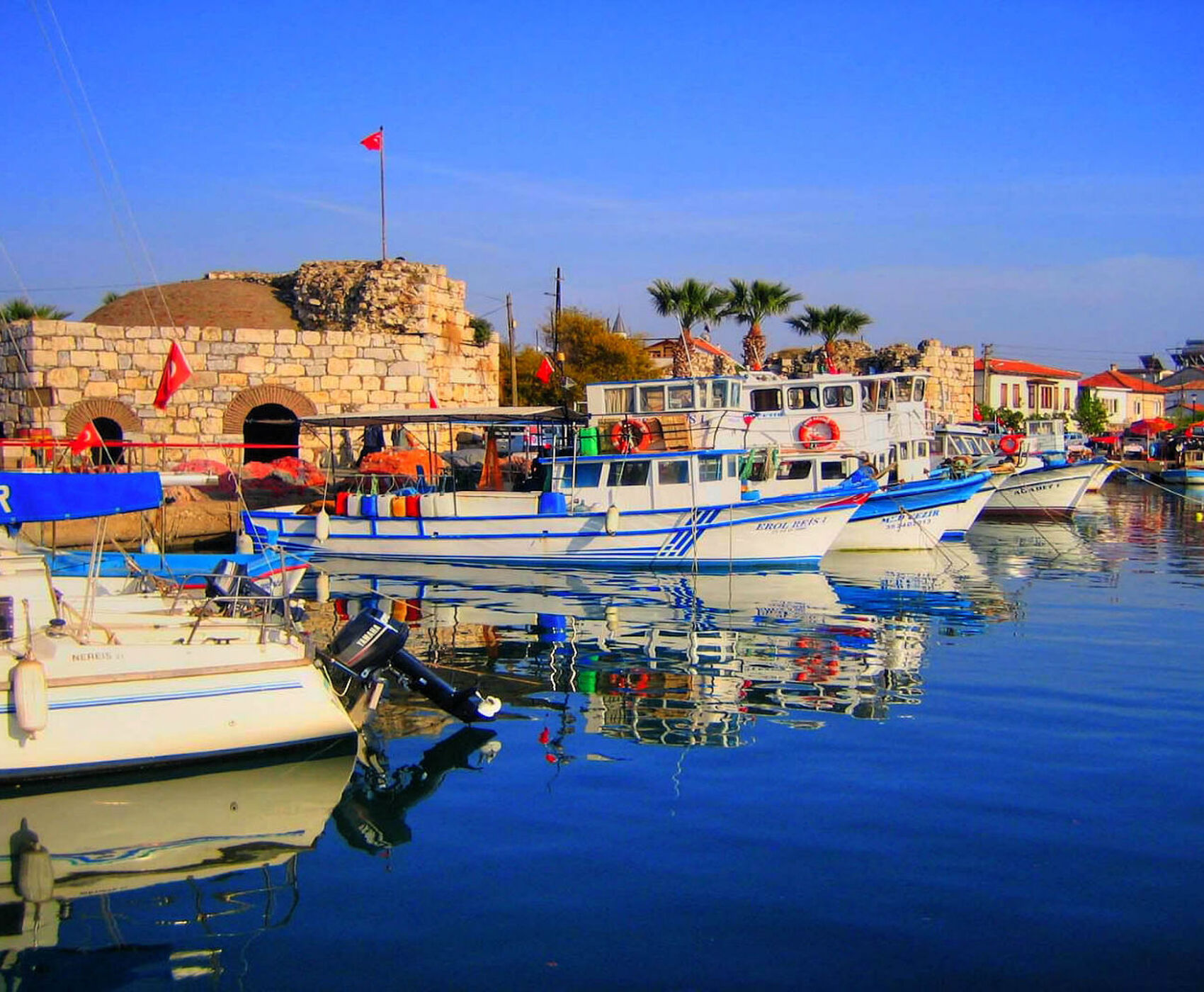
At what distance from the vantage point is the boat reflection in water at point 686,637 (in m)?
10.6

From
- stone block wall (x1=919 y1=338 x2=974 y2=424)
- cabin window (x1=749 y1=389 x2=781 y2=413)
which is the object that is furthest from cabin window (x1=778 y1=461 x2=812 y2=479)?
stone block wall (x1=919 y1=338 x2=974 y2=424)

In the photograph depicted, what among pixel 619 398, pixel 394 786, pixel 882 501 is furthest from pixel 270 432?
pixel 394 786

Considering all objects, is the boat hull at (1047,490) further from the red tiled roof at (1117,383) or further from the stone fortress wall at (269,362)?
the red tiled roof at (1117,383)

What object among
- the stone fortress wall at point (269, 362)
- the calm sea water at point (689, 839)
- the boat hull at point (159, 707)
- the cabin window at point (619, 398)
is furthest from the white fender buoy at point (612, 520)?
the boat hull at point (159, 707)

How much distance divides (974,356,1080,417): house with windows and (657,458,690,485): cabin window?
46588 millimetres

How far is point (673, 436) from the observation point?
22406 mm

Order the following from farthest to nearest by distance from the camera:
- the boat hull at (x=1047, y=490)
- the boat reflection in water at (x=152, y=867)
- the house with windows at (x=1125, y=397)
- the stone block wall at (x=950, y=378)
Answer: the house with windows at (x=1125, y=397) → the stone block wall at (x=950, y=378) → the boat hull at (x=1047, y=490) → the boat reflection in water at (x=152, y=867)

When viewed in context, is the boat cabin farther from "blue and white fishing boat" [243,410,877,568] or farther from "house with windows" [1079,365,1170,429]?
"house with windows" [1079,365,1170,429]

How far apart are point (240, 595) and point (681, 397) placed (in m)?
12.7

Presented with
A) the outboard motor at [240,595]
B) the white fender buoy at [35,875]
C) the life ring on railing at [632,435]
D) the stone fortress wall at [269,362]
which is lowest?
the white fender buoy at [35,875]

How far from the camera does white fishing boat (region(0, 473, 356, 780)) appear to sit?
8.14m

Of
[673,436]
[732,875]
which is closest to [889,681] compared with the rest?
[732,875]

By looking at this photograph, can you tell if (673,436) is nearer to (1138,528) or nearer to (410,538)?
(410,538)

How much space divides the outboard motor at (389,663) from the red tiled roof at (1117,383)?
75292mm
